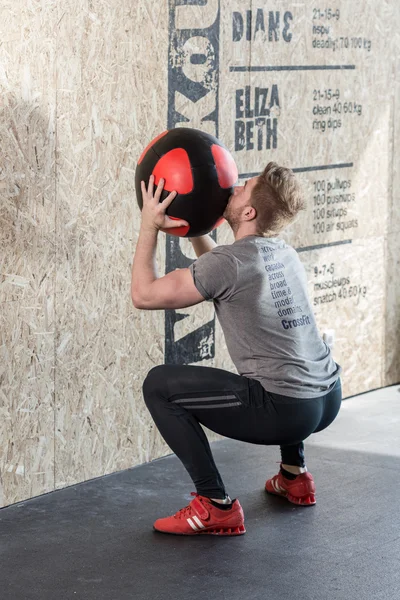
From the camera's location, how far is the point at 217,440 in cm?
434

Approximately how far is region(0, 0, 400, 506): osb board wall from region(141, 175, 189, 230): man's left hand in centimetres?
50

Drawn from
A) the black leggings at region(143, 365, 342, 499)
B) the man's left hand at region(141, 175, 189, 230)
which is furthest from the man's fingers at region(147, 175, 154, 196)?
the black leggings at region(143, 365, 342, 499)

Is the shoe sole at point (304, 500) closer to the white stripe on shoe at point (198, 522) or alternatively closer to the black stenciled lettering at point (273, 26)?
the white stripe on shoe at point (198, 522)

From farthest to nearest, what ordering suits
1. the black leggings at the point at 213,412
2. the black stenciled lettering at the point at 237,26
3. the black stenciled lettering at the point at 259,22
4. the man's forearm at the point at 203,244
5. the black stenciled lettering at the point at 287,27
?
the black stenciled lettering at the point at 287,27
the black stenciled lettering at the point at 259,22
the black stenciled lettering at the point at 237,26
the man's forearm at the point at 203,244
the black leggings at the point at 213,412

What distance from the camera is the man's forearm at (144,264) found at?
3.18 metres

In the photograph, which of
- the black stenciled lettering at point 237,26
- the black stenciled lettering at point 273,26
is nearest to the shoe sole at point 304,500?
the black stenciled lettering at point 237,26

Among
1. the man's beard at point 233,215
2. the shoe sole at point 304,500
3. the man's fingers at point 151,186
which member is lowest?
the shoe sole at point 304,500

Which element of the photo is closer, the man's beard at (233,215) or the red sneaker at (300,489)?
the man's beard at (233,215)

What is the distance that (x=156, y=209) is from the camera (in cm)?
312

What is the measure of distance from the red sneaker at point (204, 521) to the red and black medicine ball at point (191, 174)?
900 millimetres

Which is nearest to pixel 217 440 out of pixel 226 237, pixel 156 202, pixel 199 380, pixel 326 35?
pixel 226 237

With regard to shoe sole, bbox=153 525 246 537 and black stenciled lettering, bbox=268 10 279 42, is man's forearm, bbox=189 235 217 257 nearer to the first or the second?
shoe sole, bbox=153 525 246 537

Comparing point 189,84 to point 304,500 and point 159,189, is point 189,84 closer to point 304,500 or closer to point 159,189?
point 159,189

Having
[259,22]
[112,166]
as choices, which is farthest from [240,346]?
[259,22]
